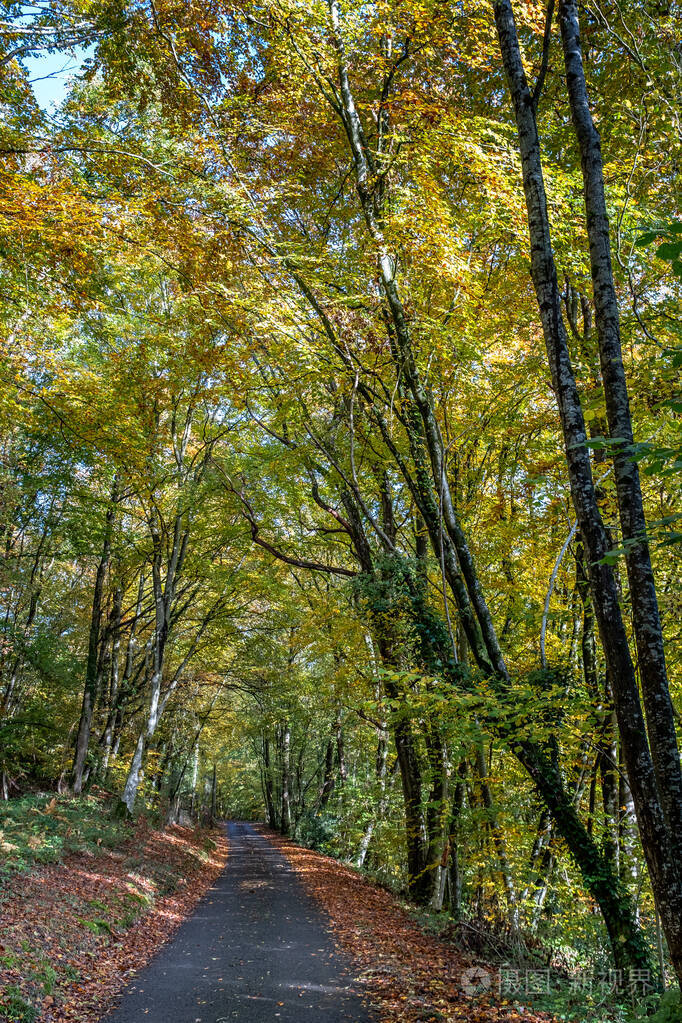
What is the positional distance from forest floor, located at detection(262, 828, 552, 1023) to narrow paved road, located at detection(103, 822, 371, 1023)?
0.96 ft

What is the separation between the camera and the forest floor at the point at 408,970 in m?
4.90

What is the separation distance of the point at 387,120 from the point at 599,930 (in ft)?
40.2

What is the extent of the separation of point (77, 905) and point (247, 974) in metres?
2.63

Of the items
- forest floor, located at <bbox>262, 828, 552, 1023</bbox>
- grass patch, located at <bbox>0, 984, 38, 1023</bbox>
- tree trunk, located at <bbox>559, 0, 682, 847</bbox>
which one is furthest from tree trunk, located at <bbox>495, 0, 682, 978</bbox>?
grass patch, located at <bbox>0, 984, 38, 1023</bbox>

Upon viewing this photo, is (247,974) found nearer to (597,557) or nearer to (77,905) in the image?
(77,905)

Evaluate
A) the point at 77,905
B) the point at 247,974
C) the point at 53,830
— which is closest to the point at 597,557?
the point at 247,974

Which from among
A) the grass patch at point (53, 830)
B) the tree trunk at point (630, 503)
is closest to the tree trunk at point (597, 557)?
the tree trunk at point (630, 503)

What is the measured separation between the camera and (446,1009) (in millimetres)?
4965

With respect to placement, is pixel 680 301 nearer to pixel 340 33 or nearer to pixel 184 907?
pixel 340 33

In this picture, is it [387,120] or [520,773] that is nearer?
[387,120]

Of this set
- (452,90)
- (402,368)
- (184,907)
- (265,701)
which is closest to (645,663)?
(402,368)

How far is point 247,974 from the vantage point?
6492mm

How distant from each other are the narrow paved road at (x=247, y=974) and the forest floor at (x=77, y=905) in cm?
35

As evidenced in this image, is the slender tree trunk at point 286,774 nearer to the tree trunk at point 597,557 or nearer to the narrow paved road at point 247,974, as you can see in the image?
the narrow paved road at point 247,974
